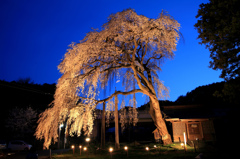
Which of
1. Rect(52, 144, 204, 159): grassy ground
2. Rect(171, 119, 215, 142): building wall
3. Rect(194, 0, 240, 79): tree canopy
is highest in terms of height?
Rect(194, 0, 240, 79): tree canopy

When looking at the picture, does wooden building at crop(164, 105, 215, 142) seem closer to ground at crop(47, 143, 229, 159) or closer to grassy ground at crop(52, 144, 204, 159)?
ground at crop(47, 143, 229, 159)

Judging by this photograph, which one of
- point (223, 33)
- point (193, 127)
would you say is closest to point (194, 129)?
point (193, 127)

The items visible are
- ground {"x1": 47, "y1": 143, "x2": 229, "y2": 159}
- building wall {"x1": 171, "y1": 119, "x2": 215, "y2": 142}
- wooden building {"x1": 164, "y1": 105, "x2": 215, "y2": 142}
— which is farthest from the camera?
building wall {"x1": 171, "y1": 119, "x2": 215, "y2": 142}

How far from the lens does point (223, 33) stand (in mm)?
7938

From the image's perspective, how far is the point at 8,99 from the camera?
26.9m

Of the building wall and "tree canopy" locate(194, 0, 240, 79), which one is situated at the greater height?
"tree canopy" locate(194, 0, 240, 79)

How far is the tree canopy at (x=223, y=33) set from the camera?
7.64 meters

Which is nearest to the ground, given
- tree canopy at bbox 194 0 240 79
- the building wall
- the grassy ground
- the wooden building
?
the grassy ground

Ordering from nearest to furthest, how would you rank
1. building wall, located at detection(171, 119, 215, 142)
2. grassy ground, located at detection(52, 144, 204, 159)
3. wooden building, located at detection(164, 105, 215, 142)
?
grassy ground, located at detection(52, 144, 204, 159), wooden building, located at detection(164, 105, 215, 142), building wall, located at detection(171, 119, 215, 142)

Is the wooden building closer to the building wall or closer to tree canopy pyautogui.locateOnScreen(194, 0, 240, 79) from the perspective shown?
the building wall

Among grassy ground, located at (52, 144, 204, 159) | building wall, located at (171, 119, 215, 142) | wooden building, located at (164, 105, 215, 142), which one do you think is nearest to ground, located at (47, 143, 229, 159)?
grassy ground, located at (52, 144, 204, 159)

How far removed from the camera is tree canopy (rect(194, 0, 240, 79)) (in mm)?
7645

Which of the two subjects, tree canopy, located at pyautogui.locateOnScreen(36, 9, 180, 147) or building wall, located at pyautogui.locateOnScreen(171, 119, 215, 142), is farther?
building wall, located at pyautogui.locateOnScreen(171, 119, 215, 142)

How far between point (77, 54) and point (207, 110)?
19.0 metres
